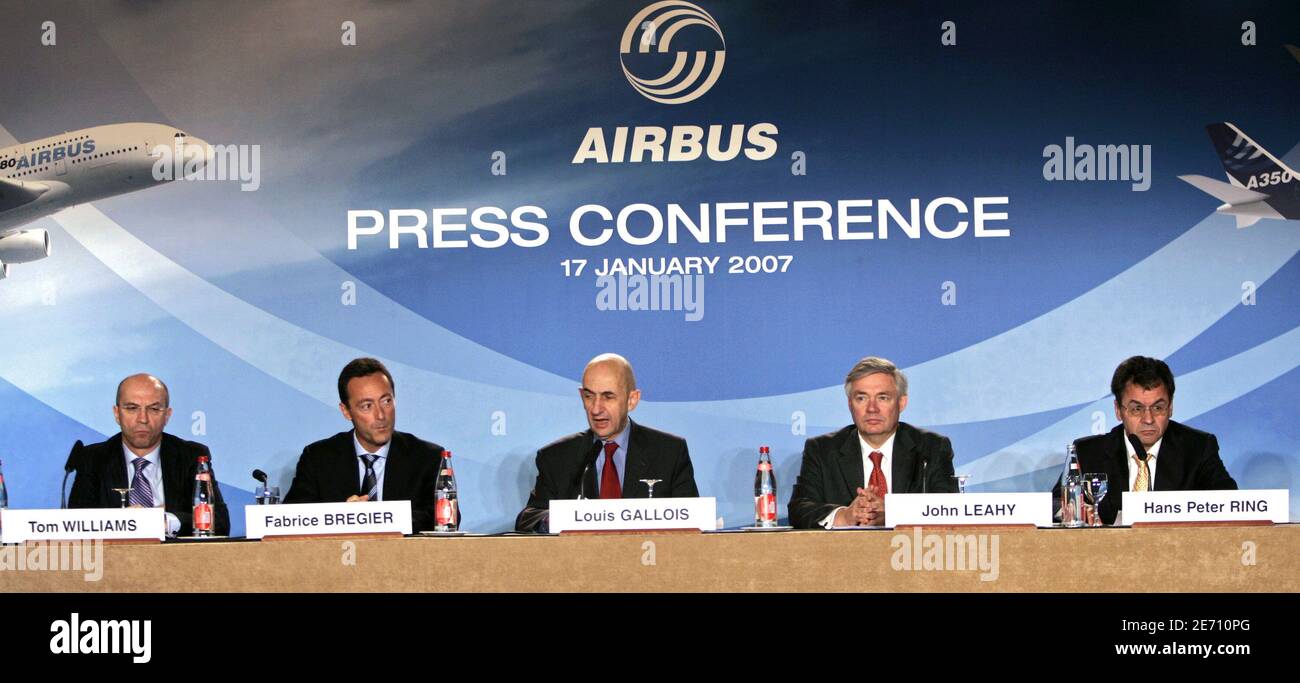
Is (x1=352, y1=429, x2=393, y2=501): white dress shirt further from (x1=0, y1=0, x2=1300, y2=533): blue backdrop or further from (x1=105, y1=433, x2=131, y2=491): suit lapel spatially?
(x1=105, y1=433, x2=131, y2=491): suit lapel

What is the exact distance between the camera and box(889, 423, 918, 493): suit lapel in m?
4.45

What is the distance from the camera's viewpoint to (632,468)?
4543 mm

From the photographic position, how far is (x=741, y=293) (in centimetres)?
527

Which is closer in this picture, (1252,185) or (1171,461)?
(1171,461)

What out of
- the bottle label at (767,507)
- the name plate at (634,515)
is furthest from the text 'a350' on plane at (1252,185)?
the name plate at (634,515)

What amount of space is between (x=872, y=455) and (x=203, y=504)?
2.19 metres

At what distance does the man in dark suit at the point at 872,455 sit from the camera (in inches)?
172

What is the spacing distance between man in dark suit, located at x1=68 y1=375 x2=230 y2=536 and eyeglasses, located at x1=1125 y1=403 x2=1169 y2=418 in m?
3.14

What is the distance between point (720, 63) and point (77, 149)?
2.72 meters

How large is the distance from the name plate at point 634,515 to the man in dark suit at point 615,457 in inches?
55.0

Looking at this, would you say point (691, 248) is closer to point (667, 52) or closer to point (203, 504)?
point (667, 52)

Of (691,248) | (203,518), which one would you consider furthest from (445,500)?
(691,248)

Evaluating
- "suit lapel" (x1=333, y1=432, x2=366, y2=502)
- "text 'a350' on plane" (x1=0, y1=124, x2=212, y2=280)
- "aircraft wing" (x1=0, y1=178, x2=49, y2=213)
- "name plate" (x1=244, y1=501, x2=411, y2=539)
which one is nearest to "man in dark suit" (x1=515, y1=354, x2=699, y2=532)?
"suit lapel" (x1=333, y1=432, x2=366, y2=502)
